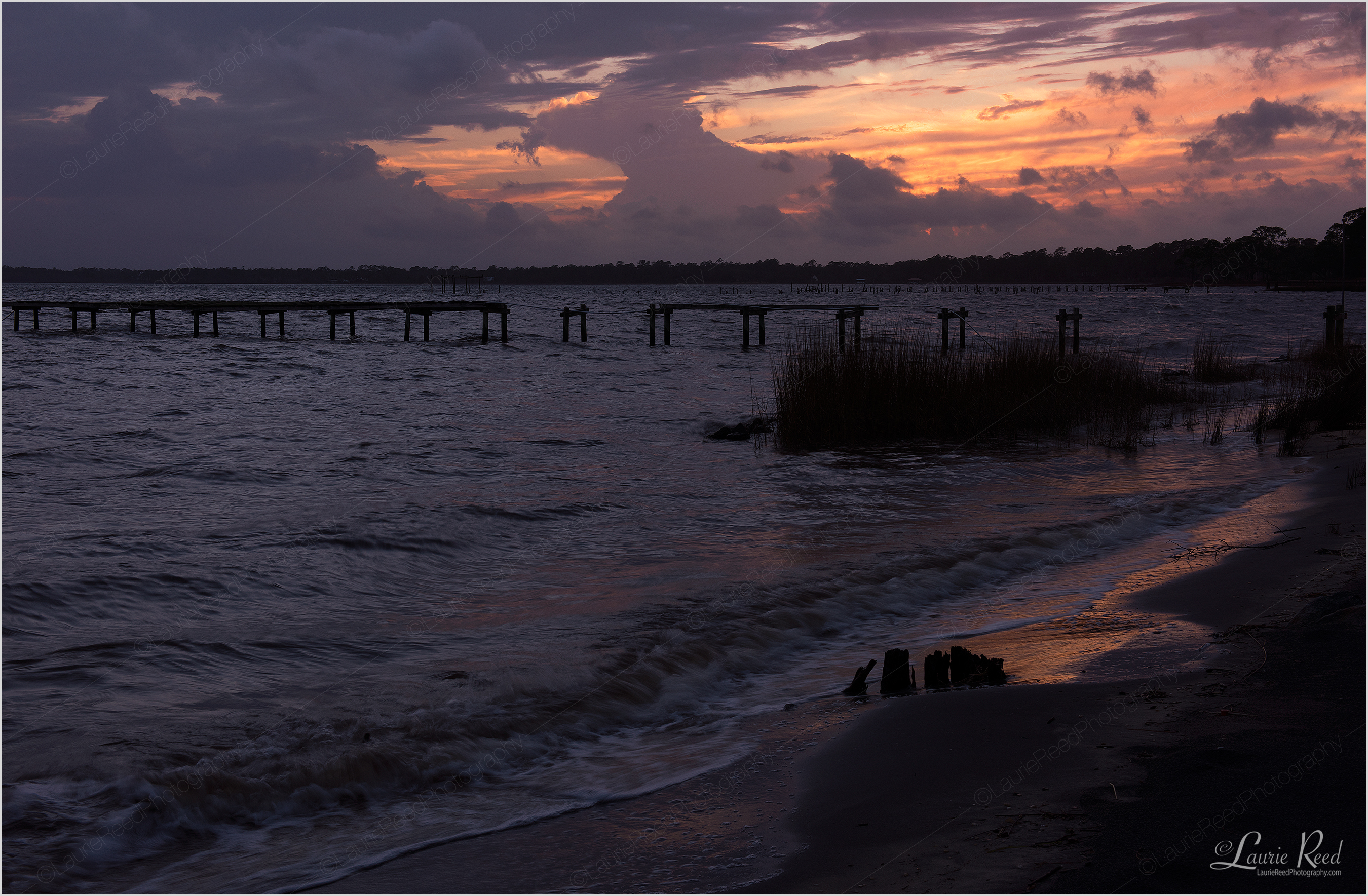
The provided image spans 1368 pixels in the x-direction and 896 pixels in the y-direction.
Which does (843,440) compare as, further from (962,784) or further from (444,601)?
(962,784)

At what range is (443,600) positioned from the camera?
22.5 feet

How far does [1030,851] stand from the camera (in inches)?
105

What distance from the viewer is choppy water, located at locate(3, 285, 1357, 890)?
3.86 m

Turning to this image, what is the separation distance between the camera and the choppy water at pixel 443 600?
3.86 meters

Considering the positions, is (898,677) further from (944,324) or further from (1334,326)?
(1334,326)

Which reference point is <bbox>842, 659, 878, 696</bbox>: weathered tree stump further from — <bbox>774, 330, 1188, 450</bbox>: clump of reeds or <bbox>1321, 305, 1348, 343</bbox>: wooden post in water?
<bbox>1321, 305, 1348, 343</bbox>: wooden post in water

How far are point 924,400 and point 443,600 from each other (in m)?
9.15

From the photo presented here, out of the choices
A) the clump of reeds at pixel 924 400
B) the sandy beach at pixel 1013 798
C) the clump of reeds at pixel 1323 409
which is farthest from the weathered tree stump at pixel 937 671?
the clump of reeds at pixel 1323 409

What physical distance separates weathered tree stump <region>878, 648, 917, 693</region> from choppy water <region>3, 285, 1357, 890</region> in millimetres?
452

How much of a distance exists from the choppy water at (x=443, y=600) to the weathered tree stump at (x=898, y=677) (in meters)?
0.45

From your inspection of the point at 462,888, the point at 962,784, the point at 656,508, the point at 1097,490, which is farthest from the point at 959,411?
the point at 462,888

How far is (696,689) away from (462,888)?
2187 mm

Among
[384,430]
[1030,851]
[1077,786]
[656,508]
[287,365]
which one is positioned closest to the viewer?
[1030,851]

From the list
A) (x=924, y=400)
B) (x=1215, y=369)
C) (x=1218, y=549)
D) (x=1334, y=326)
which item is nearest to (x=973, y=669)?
(x=1218, y=549)
